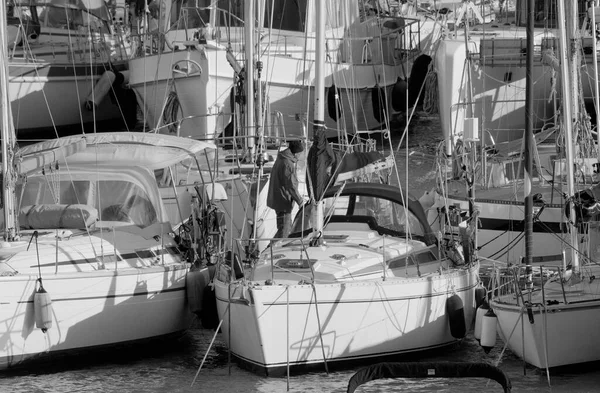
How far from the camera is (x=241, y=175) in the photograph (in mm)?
18344

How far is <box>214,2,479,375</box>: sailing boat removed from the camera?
43.2 feet

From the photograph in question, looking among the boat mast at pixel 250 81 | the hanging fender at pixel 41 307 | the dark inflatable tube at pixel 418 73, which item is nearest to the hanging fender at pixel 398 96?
the dark inflatable tube at pixel 418 73

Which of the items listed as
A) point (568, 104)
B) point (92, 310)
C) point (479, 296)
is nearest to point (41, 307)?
point (92, 310)

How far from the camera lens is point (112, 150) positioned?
1573 centimetres

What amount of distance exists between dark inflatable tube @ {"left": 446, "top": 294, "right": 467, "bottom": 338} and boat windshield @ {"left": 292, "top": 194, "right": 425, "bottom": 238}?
1.16 m

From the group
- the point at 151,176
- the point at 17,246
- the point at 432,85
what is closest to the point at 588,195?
the point at 151,176

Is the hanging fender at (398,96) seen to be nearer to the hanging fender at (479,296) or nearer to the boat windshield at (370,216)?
the boat windshield at (370,216)

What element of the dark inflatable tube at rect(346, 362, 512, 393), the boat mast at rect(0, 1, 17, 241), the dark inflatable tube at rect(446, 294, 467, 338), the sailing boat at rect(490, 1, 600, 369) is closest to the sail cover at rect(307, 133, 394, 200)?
the dark inflatable tube at rect(446, 294, 467, 338)

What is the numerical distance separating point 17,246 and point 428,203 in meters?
7.21

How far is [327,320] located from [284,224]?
2.56 m

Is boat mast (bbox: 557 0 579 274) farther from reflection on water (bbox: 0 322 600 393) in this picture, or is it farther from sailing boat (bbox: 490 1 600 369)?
reflection on water (bbox: 0 322 600 393)

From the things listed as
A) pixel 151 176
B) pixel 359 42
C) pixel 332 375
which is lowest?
pixel 332 375

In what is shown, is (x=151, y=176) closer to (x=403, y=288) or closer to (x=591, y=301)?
(x=403, y=288)

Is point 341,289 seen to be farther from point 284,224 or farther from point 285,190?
point 285,190
